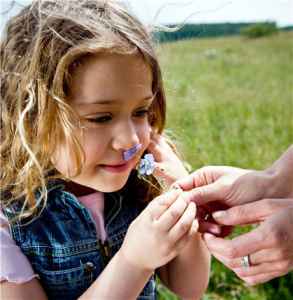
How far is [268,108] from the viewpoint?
4164 millimetres

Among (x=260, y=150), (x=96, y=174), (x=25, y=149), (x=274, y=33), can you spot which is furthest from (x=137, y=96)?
(x=274, y=33)

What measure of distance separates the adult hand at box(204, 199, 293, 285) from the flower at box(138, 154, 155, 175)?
0.22 metres

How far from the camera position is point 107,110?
1318 millimetres

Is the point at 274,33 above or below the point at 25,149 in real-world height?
below

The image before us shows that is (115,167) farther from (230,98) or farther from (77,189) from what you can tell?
(230,98)

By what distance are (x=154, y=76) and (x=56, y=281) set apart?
57 centimetres

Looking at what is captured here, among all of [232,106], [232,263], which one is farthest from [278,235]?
[232,106]

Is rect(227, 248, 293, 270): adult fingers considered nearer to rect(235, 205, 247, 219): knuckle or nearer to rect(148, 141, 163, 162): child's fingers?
rect(235, 205, 247, 219): knuckle

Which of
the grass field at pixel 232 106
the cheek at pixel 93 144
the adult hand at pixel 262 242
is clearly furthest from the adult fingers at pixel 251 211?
the grass field at pixel 232 106

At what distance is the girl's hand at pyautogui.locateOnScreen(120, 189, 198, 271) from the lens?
1.27 meters

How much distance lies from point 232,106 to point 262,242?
9.88 ft

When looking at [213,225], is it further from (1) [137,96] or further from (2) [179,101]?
(2) [179,101]

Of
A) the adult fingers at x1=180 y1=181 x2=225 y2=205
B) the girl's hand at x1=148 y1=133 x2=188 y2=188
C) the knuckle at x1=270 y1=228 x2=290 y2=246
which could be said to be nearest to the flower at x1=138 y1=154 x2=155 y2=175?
the girl's hand at x1=148 y1=133 x2=188 y2=188

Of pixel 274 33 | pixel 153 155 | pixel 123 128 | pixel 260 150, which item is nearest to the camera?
pixel 123 128
